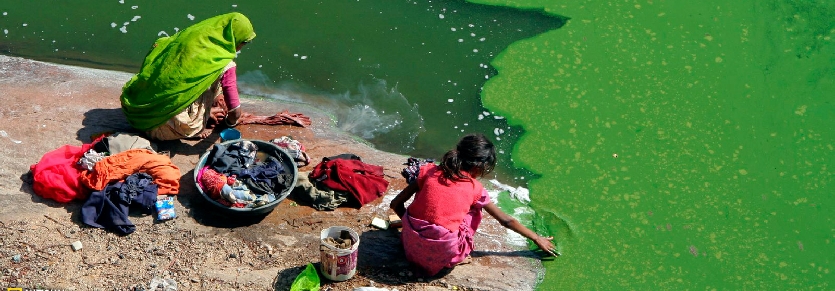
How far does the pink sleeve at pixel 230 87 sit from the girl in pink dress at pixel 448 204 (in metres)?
1.27

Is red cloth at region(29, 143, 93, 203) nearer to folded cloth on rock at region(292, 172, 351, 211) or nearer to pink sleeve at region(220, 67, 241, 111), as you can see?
→ pink sleeve at region(220, 67, 241, 111)

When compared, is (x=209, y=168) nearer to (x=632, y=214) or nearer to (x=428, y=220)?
(x=428, y=220)

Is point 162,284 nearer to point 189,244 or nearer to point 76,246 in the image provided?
point 189,244

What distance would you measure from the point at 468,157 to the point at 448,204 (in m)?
0.22

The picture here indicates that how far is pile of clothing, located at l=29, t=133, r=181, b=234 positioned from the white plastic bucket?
0.94 metres

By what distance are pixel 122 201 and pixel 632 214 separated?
266 cm

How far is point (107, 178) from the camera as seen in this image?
3.53 m

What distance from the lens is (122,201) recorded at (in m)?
3.48

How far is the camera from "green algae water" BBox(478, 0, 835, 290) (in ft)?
12.3

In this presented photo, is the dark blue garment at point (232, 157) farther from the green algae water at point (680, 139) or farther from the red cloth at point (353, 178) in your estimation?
the green algae water at point (680, 139)

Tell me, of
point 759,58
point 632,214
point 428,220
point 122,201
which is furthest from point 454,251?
point 759,58

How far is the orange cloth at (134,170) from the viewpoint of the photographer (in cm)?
354

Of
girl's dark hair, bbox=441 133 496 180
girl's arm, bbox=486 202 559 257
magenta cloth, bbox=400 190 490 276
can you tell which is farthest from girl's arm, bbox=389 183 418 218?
girl's arm, bbox=486 202 559 257

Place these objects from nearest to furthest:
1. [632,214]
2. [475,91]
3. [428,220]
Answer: [428,220] → [632,214] → [475,91]
